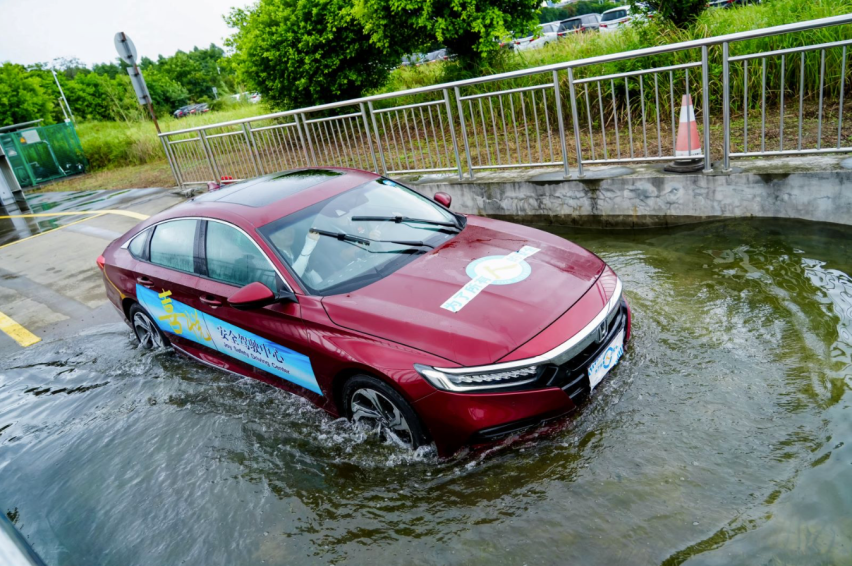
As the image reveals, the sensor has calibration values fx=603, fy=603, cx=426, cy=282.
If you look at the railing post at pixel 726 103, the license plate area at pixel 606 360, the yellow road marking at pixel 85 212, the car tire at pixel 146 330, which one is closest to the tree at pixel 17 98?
the yellow road marking at pixel 85 212

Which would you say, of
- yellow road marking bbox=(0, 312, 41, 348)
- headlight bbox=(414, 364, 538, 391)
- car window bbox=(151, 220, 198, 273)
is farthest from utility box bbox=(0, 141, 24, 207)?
headlight bbox=(414, 364, 538, 391)

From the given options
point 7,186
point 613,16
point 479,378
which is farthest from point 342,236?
point 613,16

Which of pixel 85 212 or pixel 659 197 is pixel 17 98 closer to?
pixel 85 212

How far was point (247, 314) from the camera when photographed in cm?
425

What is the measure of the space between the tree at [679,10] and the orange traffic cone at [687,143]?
414 centimetres

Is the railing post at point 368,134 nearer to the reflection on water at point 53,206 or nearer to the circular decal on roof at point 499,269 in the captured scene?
the circular decal on roof at point 499,269

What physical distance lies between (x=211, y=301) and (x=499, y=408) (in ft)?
7.99

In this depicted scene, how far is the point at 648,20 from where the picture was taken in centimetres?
988

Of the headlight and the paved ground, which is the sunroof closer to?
the headlight

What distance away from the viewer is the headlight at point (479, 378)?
316 centimetres

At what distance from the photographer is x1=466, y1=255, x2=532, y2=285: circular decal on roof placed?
12.2ft

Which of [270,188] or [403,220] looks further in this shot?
[270,188]

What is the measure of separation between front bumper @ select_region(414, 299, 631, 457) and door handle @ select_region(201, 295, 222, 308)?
1942 mm

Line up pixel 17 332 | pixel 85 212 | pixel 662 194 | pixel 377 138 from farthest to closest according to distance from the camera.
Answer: pixel 85 212
pixel 377 138
pixel 17 332
pixel 662 194
